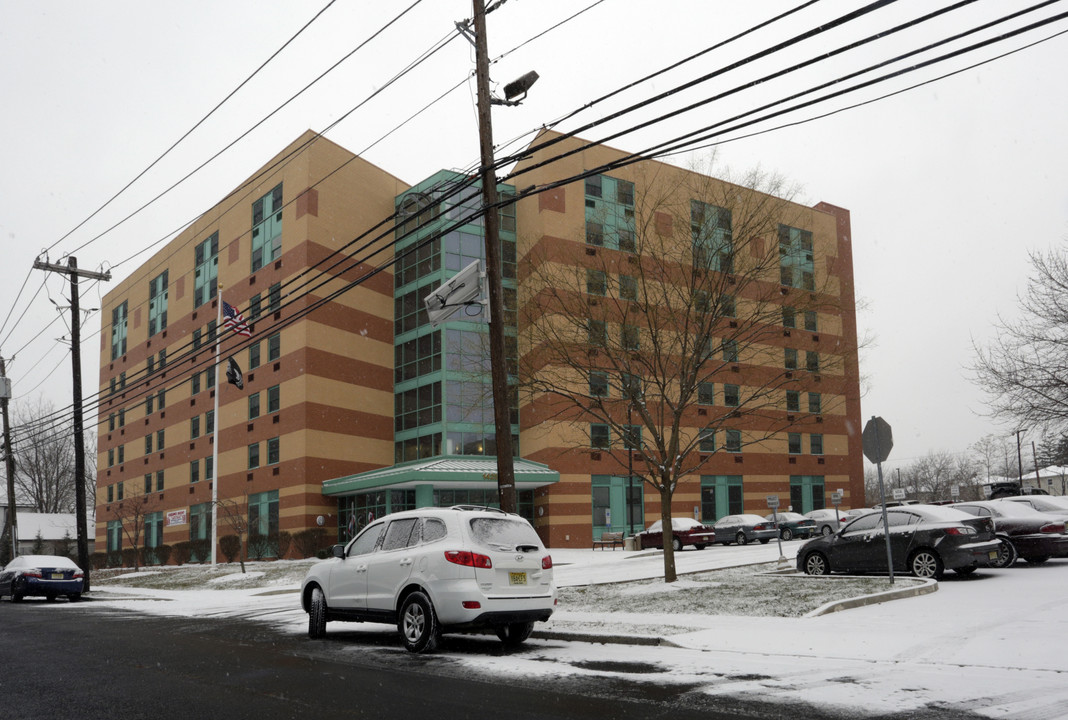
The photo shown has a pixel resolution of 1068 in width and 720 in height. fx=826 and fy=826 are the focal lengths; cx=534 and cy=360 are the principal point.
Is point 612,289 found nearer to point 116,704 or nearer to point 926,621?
point 926,621

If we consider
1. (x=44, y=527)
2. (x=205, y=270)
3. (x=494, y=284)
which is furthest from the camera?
(x=44, y=527)

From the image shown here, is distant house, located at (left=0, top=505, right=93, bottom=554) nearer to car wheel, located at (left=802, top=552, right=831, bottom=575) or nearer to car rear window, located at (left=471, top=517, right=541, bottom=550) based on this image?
car wheel, located at (left=802, top=552, right=831, bottom=575)

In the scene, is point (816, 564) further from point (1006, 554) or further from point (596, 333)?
point (596, 333)

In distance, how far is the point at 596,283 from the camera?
19219mm

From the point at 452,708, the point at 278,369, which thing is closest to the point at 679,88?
the point at 452,708

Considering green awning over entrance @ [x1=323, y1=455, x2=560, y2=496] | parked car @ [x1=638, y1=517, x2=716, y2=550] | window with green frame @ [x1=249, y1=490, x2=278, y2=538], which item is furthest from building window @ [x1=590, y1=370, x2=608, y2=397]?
window with green frame @ [x1=249, y1=490, x2=278, y2=538]

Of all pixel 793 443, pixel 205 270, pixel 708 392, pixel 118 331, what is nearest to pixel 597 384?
pixel 708 392

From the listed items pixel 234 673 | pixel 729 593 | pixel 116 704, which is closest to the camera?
pixel 116 704

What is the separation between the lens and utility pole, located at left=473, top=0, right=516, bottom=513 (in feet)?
44.8

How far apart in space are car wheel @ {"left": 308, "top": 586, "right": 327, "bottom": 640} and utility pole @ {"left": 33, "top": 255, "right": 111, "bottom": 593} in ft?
60.4

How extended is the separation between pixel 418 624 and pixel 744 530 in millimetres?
29273

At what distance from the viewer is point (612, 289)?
64.4ft

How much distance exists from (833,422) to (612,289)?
128 ft

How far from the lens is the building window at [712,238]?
1803 cm
